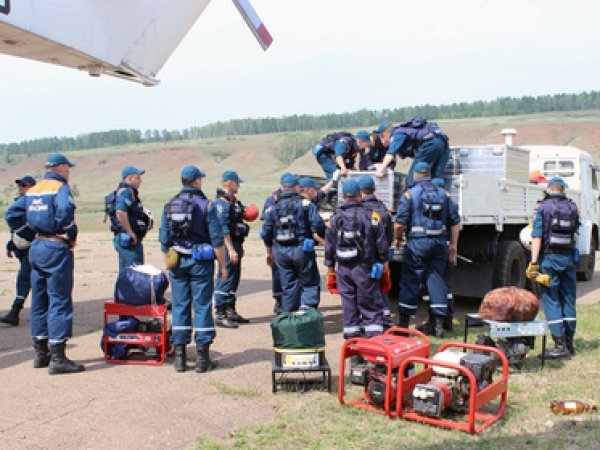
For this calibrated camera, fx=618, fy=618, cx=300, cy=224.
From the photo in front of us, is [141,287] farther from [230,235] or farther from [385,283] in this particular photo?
[385,283]

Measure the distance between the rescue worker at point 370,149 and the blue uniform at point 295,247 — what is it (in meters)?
1.86

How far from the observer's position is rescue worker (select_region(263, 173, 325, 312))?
23.4ft

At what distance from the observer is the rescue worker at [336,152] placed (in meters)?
8.64

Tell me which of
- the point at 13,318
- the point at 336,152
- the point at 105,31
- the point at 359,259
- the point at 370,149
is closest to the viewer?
the point at 359,259

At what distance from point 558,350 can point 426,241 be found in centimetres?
186

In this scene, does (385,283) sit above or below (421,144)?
below

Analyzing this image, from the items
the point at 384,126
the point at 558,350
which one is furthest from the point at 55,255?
the point at 558,350

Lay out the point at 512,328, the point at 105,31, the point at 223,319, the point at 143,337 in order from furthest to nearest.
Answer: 1. the point at 223,319
2. the point at 105,31
3. the point at 143,337
4. the point at 512,328

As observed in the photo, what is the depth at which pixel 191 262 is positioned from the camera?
588 cm

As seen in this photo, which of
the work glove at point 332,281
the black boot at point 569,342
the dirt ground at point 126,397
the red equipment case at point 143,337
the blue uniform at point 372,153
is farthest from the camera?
the blue uniform at point 372,153

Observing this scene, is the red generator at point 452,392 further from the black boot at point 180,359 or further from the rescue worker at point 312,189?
the rescue worker at point 312,189

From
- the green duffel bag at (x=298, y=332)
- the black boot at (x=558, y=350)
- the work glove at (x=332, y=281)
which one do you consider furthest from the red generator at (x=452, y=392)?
the work glove at (x=332, y=281)

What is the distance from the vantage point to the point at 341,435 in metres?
4.26

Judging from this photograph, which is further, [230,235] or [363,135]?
[363,135]
